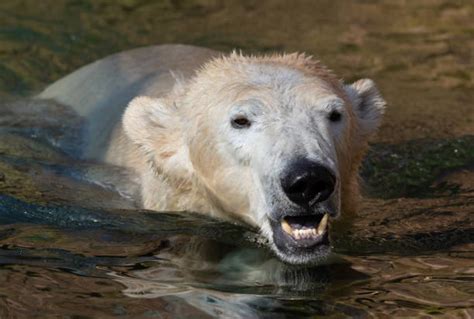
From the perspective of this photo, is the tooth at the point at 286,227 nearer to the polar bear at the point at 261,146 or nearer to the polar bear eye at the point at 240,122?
the polar bear at the point at 261,146

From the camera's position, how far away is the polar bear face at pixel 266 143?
193 inches

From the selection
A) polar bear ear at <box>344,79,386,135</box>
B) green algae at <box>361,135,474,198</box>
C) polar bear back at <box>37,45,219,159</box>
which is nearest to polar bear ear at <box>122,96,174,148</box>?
polar bear back at <box>37,45,219,159</box>

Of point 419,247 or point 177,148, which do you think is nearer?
point 419,247

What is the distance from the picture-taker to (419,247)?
5684mm

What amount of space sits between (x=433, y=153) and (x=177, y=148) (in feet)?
7.76

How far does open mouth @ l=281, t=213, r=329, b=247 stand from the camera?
4906mm

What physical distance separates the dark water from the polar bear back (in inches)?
6.5

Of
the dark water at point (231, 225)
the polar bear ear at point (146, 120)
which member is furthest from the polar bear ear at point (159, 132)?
the dark water at point (231, 225)

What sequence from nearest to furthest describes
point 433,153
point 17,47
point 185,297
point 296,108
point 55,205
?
point 185,297, point 296,108, point 55,205, point 433,153, point 17,47

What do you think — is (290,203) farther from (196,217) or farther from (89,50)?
(89,50)

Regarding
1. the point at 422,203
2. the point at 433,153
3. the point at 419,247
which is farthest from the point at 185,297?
the point at 433,153

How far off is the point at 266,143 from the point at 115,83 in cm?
298

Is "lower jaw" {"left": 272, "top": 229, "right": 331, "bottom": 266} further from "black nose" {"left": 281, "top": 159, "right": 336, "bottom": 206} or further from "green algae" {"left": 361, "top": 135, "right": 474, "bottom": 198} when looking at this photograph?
"green algae" {"left": 361, "top": 135, "right": 474, "bottom": 198}

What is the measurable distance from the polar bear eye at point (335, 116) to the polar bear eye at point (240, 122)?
42cm
